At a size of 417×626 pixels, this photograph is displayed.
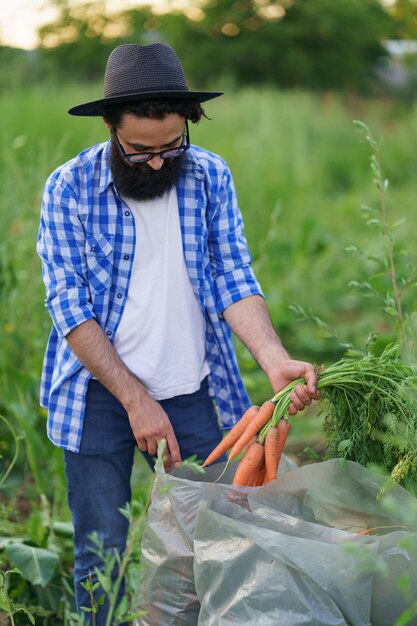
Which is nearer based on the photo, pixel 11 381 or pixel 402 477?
pixel 402 477

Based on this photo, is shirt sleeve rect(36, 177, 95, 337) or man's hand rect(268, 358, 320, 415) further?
shirt sleeve rect(36, 177, 95, 337)

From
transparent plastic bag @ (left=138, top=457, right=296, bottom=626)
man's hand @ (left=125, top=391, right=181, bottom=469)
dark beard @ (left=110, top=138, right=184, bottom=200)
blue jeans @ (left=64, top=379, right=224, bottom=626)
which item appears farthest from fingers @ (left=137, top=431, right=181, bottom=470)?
dark beard @ (left=110, top=138, right=184, bottom=200)

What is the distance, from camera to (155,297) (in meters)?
2.44

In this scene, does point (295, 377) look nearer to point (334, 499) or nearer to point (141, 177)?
point (334, 499)

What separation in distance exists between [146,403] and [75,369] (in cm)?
24

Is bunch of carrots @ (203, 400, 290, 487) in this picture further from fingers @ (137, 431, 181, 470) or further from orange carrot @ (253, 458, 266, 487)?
fingers @ (137, 431, 181, 470)

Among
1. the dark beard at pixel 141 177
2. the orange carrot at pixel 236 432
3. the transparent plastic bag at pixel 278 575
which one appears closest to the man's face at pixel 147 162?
the dark beard at pixel 141 177

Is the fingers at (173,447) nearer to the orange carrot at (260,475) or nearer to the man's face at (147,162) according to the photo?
the orange carrot at (260,475)

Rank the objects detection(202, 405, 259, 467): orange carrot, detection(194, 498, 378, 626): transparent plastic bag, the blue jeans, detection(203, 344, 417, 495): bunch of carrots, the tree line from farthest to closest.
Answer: the tree line, the blue jeans, detection(202, 405, 259, 467): orange carrot, detection(203, 344, 417, 495): bunch of carrots, detection(194, 498, 378, 626): transparent plastic bag

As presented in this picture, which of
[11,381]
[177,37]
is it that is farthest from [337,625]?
[177,37]

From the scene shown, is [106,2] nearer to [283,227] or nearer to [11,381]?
[283,227]

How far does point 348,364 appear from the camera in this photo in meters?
2.12

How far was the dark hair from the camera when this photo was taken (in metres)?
2.26

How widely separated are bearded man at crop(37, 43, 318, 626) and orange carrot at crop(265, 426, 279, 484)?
69 mm
